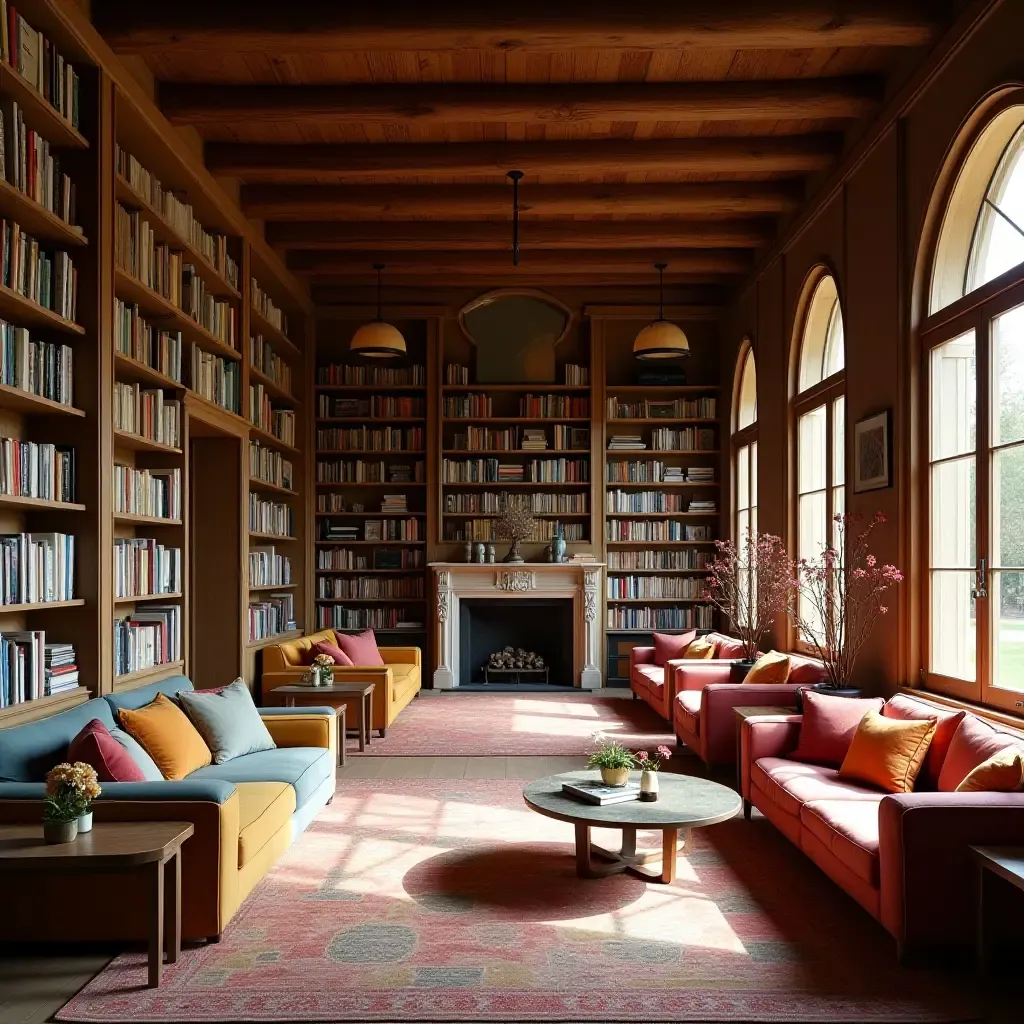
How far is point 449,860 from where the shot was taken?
465 centimetres

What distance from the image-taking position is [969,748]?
159 inches

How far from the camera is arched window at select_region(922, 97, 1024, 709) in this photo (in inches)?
184

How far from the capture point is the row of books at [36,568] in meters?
4.35

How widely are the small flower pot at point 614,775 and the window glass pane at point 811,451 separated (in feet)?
12.5

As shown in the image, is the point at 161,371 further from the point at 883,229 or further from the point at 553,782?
the point at 883,229

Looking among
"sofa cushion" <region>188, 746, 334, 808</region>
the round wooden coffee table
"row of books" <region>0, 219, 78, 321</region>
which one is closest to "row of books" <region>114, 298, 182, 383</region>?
"row of books" <region>0, 219, 78, 321</region>

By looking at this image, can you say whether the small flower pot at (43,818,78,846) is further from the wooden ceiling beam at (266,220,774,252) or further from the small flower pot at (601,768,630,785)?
the wooden ceiling beam at (266,220,774,252)

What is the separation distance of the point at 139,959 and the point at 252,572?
17.5ft

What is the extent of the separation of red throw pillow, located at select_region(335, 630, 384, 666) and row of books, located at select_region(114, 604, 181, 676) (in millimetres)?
2494

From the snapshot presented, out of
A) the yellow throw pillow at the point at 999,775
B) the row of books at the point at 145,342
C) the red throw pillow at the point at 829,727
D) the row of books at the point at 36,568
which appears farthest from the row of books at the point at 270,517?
the yellow throw pillow at the point at 999,775

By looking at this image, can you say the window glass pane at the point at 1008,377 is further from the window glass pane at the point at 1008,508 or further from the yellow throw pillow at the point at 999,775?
the yellow throw pillow at the point at 999,775

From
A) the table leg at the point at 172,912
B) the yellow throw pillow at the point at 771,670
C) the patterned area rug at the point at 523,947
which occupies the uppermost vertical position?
the yellow throw pillow at the point at 771,670

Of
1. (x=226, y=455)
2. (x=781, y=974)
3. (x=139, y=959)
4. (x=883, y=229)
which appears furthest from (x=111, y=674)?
(x=883, y=229)

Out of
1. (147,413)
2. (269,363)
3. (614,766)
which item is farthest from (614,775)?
(269,363)
